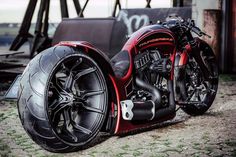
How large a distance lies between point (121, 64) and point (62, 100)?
2.58 feet

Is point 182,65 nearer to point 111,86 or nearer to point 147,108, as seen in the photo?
point 147,108

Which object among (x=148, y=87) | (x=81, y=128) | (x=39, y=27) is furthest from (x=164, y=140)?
(x=39, y=27)

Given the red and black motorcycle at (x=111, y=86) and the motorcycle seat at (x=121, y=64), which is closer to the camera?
the red and black motorcycle at (x=111, y=86)

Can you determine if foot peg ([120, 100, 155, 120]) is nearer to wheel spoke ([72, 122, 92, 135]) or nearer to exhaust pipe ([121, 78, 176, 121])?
exhaust pipe ([121, 78, 176, 121])

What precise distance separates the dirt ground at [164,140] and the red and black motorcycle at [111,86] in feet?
0.41

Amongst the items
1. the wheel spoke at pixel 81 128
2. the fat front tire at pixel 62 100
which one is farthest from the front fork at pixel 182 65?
the wheel spoke at pixel 81 128

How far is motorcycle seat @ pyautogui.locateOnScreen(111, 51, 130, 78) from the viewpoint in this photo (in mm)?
3878

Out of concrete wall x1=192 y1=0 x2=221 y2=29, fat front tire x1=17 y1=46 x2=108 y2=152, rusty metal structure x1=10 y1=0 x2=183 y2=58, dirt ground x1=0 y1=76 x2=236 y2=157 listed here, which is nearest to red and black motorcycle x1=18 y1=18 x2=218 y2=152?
fat front tire x1=17 y1=46 x2=108 y2=152

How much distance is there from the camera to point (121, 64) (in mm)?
3959

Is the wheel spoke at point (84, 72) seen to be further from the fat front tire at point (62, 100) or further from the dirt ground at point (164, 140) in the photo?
the dirt ground at point (164, 140)

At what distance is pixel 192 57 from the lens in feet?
15.7

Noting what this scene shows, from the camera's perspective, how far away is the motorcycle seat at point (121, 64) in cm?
388

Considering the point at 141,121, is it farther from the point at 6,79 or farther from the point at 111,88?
the point at 6,79

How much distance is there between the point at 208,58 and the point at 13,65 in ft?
19.4
